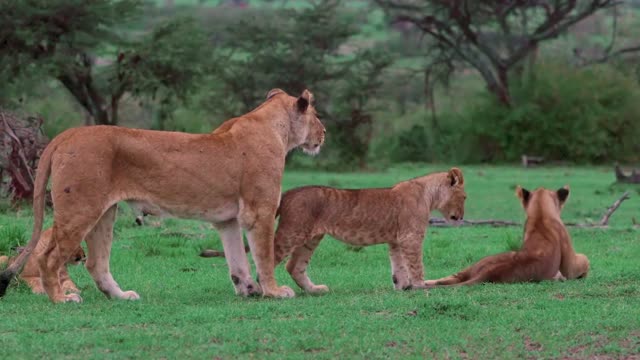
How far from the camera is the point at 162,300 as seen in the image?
859cm

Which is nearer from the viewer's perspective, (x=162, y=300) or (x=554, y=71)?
(x=162, y=300)

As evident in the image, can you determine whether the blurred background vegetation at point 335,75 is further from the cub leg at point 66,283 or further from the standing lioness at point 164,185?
the standing lioness at point 164,185

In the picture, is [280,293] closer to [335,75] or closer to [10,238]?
[10,238]

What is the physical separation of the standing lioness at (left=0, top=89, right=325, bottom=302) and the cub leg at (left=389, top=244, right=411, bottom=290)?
0.95 meters

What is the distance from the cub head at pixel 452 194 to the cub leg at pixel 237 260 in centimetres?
175

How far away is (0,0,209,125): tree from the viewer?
27.1 metres

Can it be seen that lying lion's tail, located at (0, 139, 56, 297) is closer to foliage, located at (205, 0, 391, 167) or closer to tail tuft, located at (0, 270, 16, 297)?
tail tuft, located at (0, 270, 16, 297)

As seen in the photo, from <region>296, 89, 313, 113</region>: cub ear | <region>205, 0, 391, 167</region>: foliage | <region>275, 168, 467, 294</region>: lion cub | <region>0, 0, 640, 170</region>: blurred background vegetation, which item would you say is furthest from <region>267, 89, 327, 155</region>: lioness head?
<region>205, 0, 391, 167</region>: foliage

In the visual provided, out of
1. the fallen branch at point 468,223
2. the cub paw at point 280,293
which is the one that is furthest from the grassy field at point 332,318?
the fallen branch at point 468,223

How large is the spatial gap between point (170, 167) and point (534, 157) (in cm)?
2892

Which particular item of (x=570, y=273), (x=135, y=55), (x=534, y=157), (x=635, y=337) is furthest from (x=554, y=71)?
(x=635, y=337)

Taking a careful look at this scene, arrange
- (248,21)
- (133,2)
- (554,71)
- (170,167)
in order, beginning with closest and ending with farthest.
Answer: (170,167) → (133,2) → (248,21) → (554,71)

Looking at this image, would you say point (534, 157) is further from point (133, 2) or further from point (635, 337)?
point (635, 337)

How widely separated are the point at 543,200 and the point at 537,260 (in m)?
0.69
